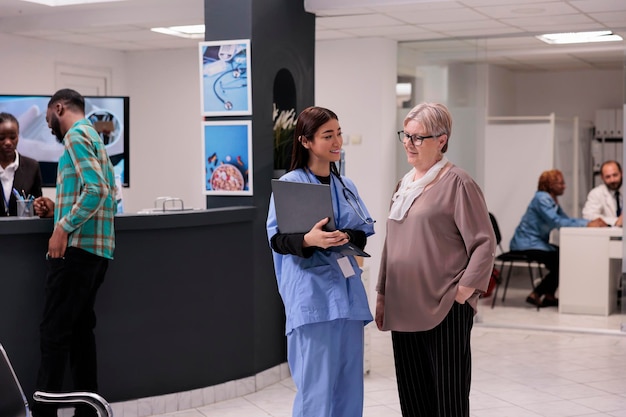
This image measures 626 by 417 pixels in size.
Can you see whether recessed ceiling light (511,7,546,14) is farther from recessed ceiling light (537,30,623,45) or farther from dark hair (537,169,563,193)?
dark hair (537,169,563,193)

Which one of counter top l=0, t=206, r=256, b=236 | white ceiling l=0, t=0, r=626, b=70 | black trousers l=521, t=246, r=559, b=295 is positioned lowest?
black trousers l=521, t=246, r=559, b=295

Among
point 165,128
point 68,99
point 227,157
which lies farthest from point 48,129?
point 68,99

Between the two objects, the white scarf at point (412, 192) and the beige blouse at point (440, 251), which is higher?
the white scarf at point (412, 192)

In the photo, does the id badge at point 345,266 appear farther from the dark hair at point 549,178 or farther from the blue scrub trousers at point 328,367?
the dark hair at point 549,178

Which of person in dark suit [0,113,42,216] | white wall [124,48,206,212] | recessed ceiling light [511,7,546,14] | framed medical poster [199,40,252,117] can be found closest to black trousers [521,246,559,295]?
recessed ceiling light [511,7,546,14]

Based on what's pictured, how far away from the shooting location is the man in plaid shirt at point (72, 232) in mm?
4367

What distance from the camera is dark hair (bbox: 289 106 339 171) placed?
3.65 meters

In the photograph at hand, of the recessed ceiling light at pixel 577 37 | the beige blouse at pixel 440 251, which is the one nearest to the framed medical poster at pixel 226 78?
the beige blouse at pixel 440 251

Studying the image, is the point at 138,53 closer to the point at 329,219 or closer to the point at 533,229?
the point at 533,229

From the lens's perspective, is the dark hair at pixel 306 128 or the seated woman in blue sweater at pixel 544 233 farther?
the seated woman in blue sweater at pixel 544 233

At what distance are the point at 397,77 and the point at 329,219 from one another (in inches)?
192

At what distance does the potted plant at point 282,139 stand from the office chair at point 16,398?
2963 millimetres

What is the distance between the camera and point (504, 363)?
6527 millimetres

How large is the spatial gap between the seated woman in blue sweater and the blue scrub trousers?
→ 18.3 ft
